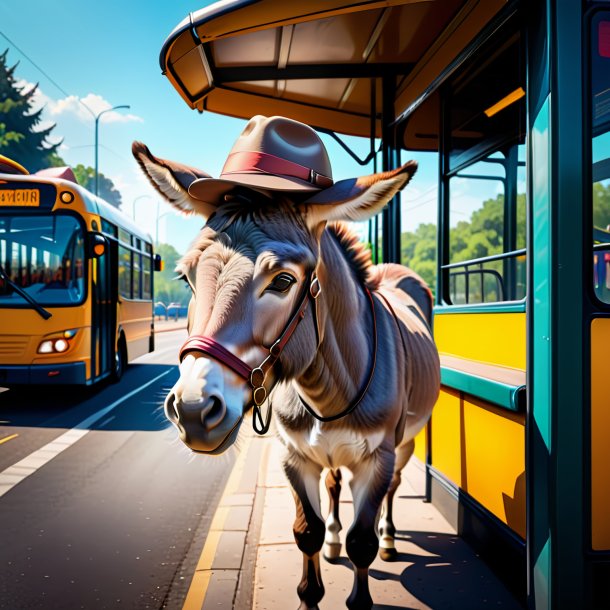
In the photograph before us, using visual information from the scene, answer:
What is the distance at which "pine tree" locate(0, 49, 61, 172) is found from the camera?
140 ft

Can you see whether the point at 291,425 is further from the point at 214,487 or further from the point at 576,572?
the point at 214,487

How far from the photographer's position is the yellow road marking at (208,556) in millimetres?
2953

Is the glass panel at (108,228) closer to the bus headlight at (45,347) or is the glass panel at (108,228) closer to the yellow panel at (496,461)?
the bus headlight at (45,347)

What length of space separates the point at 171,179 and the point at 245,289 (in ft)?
2.39

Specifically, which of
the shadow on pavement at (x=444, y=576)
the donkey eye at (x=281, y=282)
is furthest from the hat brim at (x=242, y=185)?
the shadow on pavement at (x=444, y=576)

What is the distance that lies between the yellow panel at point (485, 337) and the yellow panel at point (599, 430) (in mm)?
771

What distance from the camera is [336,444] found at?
2.51 metres

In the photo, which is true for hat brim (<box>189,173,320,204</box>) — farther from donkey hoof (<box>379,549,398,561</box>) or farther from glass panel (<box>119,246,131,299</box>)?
glass panel (<box>119,246,131,299</box>)

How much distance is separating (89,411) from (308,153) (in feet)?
23.3

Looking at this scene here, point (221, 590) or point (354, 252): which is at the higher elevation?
point (354, 252)

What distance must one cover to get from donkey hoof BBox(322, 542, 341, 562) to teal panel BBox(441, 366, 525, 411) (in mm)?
1316

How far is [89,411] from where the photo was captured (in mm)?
8109

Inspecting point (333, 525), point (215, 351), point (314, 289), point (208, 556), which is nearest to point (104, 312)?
point (208, 556)

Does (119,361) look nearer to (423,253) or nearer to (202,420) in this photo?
(202,420)
